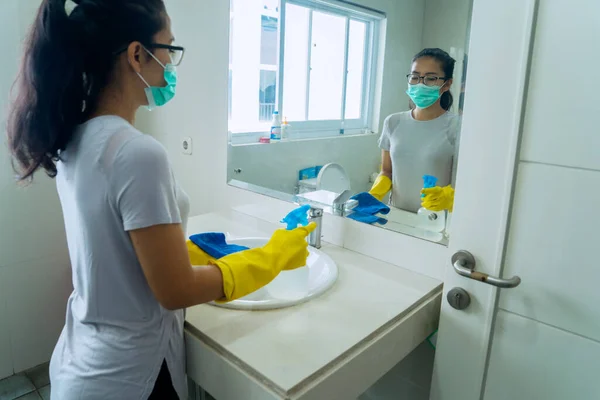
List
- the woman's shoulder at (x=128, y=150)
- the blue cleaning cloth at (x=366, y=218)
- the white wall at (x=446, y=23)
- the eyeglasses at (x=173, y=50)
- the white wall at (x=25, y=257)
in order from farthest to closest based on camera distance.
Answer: the white wall at (x=25, y=257) → the blue cleaning cloth at (x=366, y=218) → the white wall at (x=446, y=23) → the eyeglasses at (x=173, y=50) → the woman's shoulder at (x=128, y=150)

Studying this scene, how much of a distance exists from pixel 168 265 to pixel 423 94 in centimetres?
79

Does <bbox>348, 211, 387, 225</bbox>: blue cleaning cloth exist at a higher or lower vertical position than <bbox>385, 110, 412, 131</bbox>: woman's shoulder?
lower

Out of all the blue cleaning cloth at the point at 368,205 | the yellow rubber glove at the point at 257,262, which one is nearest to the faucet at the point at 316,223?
the blue cleaning cloth at the point at 368,205

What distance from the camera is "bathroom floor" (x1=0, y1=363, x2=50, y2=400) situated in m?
1.89

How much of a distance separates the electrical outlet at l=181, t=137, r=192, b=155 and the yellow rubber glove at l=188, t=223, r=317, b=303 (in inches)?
33.9

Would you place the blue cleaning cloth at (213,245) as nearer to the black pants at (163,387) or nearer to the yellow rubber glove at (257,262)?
the yellow rubber glove at (257,262)

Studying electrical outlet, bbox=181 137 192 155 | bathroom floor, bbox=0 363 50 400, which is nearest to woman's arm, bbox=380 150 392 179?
electrical outlet, bbox=181 137 192 155

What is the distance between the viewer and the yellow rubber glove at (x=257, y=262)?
83 centimetres

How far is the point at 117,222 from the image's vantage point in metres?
0.72

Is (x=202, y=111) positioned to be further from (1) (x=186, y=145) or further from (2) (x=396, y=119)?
(2) (x=396, y=119)

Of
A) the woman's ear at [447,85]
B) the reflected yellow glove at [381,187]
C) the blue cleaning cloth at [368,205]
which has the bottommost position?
the blue cleaning cloth at [368,205]

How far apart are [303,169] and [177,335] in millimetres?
758

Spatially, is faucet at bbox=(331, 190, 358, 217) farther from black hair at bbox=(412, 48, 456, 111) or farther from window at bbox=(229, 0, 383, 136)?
black hair at bbox=(412, 48, 456, 111)

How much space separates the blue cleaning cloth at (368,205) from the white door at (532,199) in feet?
0.99
